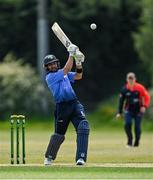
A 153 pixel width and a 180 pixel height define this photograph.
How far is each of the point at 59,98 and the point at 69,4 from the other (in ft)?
101

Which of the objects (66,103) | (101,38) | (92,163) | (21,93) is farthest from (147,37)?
(66,103)

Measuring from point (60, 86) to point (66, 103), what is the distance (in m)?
0.31

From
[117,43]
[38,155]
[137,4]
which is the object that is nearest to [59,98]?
[38,155]

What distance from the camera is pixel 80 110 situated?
17.4 meters

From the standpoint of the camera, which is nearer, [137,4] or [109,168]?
[109,168]

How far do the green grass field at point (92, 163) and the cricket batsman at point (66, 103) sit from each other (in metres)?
0.31

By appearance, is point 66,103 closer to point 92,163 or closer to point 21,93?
point 92,163

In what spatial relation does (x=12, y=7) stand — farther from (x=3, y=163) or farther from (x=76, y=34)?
(x=3, y=163)

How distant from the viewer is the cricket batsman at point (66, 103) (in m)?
17.2

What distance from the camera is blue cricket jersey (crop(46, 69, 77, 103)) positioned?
1723cm

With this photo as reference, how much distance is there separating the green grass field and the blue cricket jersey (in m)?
1.13

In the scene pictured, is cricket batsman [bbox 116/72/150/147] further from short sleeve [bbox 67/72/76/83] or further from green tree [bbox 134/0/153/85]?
green tree [bbox 134/0/153/85]

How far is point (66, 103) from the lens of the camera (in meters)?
17.4

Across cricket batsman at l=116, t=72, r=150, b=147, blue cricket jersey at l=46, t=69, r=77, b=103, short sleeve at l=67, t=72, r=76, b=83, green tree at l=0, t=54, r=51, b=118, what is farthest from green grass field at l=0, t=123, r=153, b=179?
green tree at l=0, t=54, r=51, b=118
